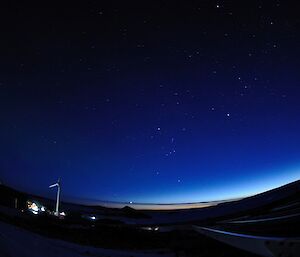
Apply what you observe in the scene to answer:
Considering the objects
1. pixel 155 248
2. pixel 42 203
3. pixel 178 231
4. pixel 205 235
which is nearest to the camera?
pixel 155 248

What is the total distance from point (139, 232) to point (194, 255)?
→ 1750mm

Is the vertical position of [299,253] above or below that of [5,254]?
above

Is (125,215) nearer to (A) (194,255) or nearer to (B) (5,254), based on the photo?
(B) (5,254)

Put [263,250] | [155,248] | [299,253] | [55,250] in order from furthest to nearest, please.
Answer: [55,250], [155,248], [263,250], [299,253]

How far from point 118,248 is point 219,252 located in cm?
125

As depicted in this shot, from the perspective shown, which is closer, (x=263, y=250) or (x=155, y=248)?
(x=263, y=250)

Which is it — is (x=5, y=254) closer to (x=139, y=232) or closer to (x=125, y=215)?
(x=139, y=232)

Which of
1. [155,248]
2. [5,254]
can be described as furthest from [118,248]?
[5,254]

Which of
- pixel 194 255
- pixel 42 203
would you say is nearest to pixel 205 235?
pixel 194 255

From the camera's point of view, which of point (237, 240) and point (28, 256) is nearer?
point (237, 240)

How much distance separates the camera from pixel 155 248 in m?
3.78

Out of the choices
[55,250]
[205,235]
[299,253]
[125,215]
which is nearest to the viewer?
[299,253]

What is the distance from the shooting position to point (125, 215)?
30.9 feet

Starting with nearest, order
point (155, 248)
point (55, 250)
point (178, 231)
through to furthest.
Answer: point (155, 248) < point (55, 250) < point (178, 231)
